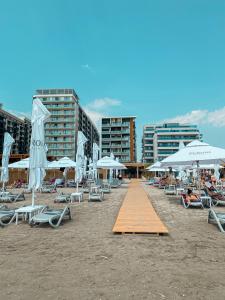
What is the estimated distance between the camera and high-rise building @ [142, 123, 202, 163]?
105m

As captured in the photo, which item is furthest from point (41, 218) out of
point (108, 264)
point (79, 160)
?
point (79, 160)

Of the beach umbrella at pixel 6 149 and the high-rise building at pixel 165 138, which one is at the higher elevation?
the high-rise building at pixel 165 138

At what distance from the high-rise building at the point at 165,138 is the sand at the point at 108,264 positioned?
9643 centimetres

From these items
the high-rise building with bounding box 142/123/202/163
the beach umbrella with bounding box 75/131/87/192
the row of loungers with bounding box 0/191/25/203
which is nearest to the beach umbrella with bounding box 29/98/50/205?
the beach umbrella with bounding box 75/131/87/192

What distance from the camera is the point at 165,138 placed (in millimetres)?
106375

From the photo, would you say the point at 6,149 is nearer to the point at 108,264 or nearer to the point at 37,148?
the point at 37,148

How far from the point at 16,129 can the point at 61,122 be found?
23415 mm

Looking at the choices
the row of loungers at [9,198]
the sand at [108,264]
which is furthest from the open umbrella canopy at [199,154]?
the row of loungers at [9,198]

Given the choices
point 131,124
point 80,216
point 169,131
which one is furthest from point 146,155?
point 80,216

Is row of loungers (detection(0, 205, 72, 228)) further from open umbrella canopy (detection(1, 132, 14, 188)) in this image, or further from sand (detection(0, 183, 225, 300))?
open umbrella canopy (detection(1, 132, 14, 188))

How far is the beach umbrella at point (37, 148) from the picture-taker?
883 cm

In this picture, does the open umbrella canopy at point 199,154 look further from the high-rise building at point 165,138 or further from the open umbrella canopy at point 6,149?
the high-rise building at point 165,138

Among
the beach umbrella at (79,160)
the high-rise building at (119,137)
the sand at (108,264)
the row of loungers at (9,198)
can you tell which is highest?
the high-rise building at (119,137)

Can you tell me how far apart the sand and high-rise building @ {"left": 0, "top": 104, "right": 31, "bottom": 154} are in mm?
90568
